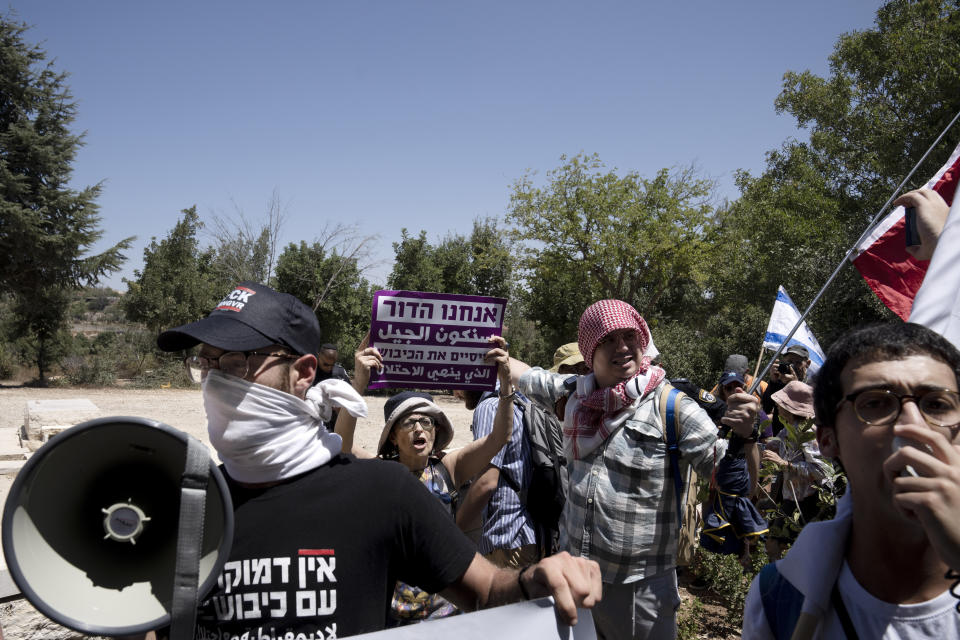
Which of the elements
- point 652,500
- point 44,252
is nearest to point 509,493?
point 652,500

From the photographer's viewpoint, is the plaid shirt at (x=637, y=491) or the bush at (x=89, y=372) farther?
the bush at (x=89, y=372)

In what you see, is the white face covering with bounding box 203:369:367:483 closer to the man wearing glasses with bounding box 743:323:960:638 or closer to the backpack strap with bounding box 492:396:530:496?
the man wearing glasses with bounding box 743:323:960:638

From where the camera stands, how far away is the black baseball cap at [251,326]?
5.49 feet

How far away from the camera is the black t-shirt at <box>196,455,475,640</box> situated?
1.52 m

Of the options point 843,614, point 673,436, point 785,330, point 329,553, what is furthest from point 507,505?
point 785,330

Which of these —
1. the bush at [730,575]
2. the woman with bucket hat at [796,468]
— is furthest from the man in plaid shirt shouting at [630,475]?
the bush at [730,575]

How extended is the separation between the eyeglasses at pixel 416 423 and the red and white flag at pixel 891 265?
265 centimetres

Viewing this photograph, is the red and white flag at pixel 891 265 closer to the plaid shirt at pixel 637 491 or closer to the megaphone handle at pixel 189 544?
the plaid shirt at pixel 637 491

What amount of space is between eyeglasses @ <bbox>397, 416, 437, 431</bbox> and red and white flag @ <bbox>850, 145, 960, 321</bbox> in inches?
104

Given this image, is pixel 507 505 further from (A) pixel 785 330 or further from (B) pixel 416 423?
(A) pixel 785 330

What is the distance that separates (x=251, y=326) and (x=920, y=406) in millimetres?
1607

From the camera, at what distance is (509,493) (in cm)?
348

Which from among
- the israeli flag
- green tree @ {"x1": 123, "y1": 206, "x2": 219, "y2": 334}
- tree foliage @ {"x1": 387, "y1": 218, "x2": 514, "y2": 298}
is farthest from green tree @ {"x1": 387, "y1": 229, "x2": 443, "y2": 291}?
the israeli flag

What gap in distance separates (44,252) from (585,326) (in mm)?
29023
